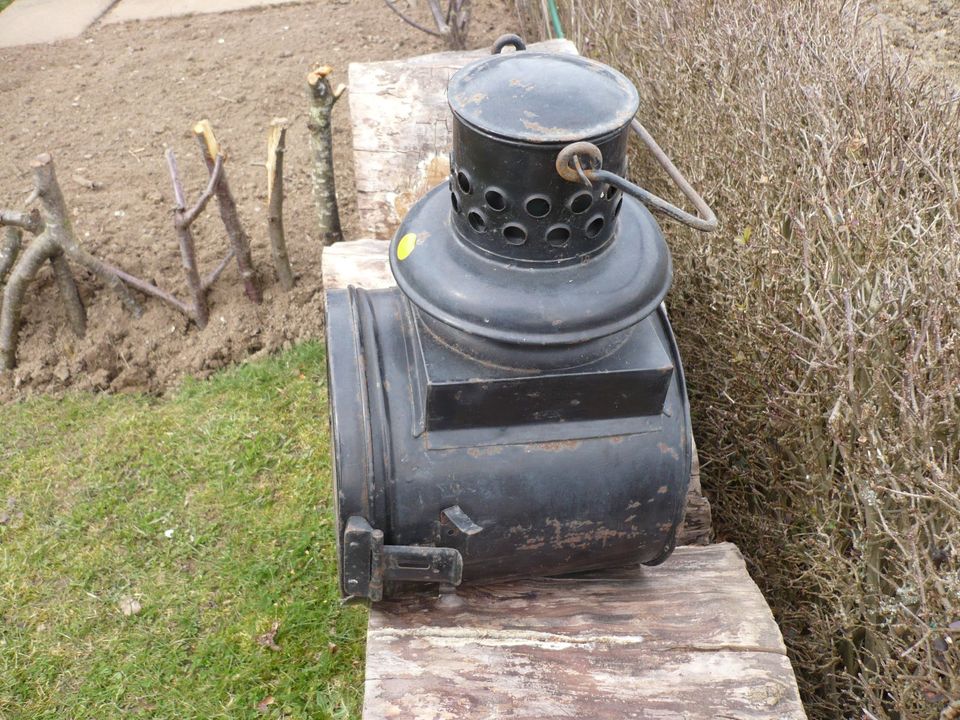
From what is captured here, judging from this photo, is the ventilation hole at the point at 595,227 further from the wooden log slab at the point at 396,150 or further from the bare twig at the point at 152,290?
the bare twig at the point at 152,290

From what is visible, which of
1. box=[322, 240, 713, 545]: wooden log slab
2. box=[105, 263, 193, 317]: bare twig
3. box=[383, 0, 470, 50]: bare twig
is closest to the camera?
box=[322, 240, 713, 545]: wooden log slab

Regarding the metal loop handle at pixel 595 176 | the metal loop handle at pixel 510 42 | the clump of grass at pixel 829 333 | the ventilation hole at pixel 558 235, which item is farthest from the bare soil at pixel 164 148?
the metal loop handle at pixel 595 176

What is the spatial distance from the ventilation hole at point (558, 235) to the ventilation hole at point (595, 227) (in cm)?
6

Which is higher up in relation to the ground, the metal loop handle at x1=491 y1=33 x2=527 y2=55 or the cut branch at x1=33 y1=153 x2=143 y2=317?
the metal loop handle at x1=491 y1=33 x2=527 y2=55

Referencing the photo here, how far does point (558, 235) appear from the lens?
1.84 meters

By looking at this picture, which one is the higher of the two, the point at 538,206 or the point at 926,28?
the point at 538,206

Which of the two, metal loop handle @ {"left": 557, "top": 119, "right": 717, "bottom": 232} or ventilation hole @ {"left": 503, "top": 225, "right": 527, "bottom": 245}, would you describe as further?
ventilation hole @ {"left": 503, "top": 225, "right": 527, "bottom": 245}

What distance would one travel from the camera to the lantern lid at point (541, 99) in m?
1.69

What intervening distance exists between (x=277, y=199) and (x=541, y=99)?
2561mm

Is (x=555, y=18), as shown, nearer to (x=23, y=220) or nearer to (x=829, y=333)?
(x=23, y=220)

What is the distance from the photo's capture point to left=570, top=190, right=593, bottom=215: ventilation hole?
1.79 meters

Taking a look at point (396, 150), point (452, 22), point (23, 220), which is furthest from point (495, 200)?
point (452, 22)

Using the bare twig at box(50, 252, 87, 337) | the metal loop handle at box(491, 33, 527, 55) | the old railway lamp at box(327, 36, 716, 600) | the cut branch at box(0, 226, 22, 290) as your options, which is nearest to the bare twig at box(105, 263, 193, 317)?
the bare twig at box(50, 252, 87, 337)

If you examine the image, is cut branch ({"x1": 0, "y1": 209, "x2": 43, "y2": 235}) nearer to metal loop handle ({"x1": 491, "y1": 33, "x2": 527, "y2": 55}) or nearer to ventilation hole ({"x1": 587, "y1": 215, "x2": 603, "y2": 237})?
metal loop handle ({"x1": 491, "y1": 33, "x2": 527, "y2": 55})
